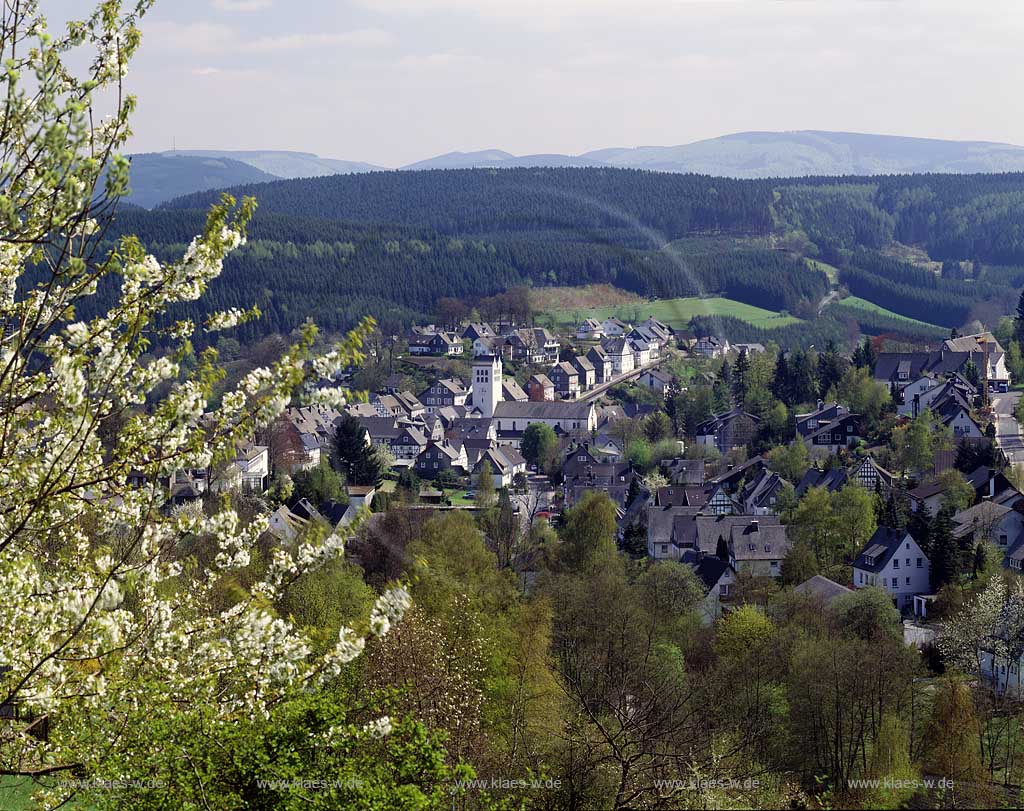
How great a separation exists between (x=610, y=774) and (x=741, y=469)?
35.5 m

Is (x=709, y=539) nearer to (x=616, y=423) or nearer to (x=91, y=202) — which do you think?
(x=616, y=423)

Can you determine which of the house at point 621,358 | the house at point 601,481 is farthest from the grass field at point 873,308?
the house at point 601,481

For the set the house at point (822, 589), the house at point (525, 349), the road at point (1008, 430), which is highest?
the road at point (1008, 430)

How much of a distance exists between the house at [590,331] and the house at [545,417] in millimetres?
18708

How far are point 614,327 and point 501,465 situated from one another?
37.7 meters

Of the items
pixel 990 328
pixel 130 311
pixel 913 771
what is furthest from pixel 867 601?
pixel 990 328

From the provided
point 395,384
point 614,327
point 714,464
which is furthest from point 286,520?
point 614,327

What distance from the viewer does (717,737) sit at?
17969mm

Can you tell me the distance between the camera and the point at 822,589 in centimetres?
3002

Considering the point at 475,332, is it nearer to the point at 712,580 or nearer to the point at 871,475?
the point at 871,475

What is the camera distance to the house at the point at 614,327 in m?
91.8

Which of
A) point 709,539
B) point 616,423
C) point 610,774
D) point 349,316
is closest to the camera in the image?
point 610,774

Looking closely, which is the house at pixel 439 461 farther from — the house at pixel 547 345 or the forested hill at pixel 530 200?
the forested hill at pixel 530 200

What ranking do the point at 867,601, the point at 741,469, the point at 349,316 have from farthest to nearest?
the point at 349,316
the point at 741,469
the point at 867,601
